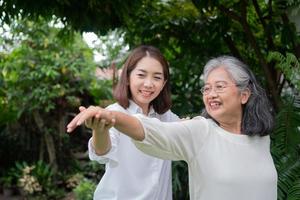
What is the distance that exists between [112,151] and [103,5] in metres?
1.69

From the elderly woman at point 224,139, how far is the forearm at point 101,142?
15cm

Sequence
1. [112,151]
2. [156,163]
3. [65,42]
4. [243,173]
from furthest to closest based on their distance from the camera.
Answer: [65,42] < [156,163] < [112,151] < [243,173]

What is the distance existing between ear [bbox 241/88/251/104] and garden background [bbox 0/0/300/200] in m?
0.96

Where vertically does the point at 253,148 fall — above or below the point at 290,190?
above

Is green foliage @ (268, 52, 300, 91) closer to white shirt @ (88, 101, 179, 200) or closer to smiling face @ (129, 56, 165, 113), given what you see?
smiling face @ (129, 56, 165, 113)

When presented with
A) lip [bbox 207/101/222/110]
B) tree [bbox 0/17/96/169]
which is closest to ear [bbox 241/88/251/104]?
lip [bbox 207/101/222/110]

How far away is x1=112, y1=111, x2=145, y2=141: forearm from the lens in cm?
137

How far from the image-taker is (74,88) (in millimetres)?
6672

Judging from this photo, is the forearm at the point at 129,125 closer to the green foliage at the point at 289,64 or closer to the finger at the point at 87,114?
the finger at the point at 87,114

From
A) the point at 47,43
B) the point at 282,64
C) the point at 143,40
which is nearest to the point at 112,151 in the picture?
the point at 282,64

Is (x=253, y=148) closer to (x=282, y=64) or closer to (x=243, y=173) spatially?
(x=243, y=173)

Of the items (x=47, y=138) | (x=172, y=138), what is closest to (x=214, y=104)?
(x=172, y=138)

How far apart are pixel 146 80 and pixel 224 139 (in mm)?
500

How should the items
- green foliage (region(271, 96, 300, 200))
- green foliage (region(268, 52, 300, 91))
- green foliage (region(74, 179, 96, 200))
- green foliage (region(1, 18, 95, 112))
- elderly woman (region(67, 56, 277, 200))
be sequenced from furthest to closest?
green foliage (region(1, 18, 95, 112)) < green foliage (region(74, 179, 96, 200)) < green foliage (region(271, 96, 300, 200)) < green foliage (region(268, 52, 300, 91)) < elderly woman (region(67, 56, 277, 200))
